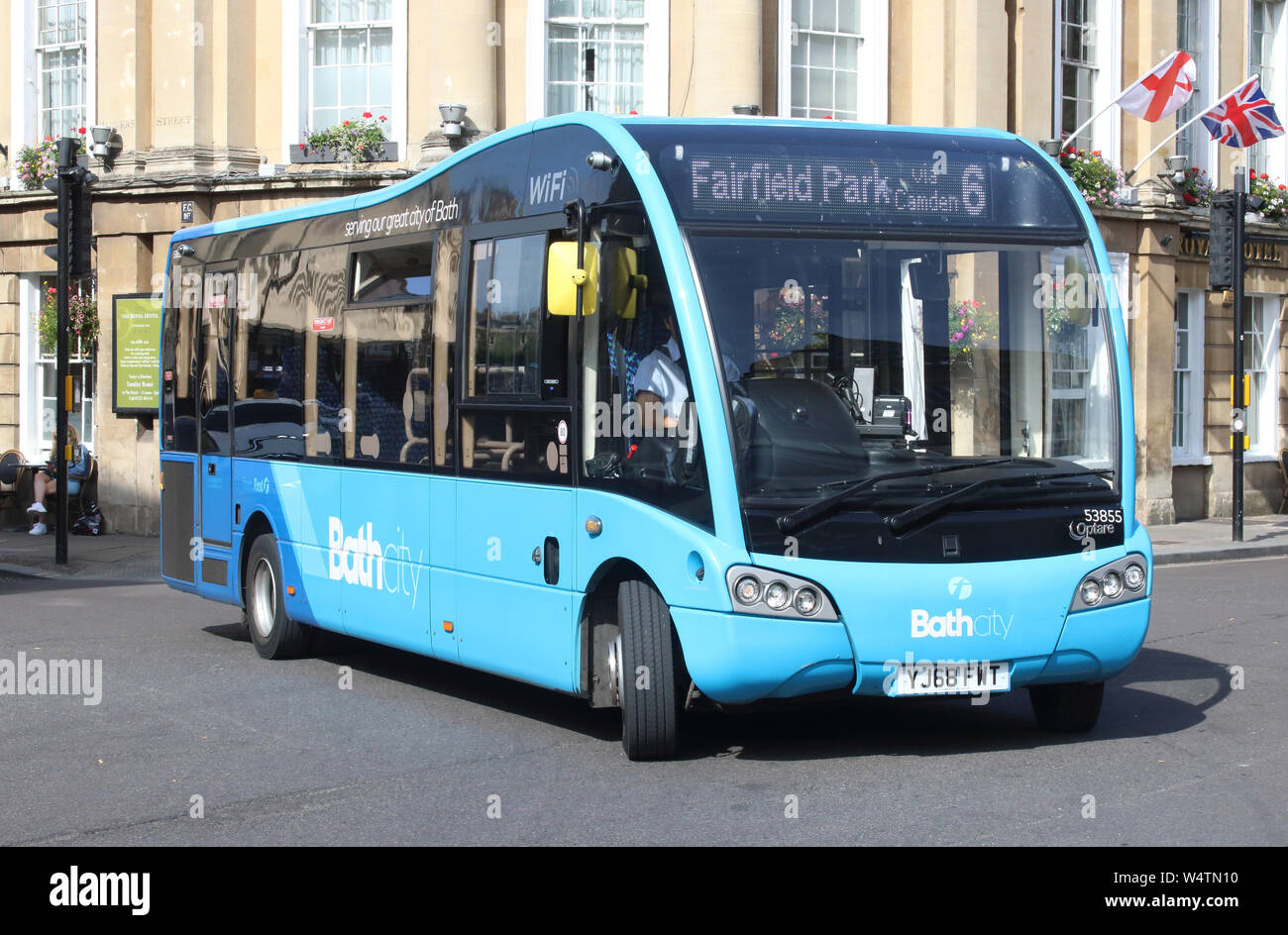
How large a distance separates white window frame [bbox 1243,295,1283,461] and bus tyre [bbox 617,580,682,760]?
22770 millimetres

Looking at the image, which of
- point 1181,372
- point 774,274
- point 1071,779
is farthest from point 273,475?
point 1181,372

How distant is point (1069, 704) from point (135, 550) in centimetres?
1522

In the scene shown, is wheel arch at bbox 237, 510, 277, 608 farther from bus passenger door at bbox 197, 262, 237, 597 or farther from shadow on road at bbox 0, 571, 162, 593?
shadow on road at bbox 0, 571, 162, 593

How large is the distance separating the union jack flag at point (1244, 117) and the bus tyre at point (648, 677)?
18.1 m

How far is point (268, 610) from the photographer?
12.0 meters

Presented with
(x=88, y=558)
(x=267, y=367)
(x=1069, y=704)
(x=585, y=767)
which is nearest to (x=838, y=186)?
(x=1069, y=704)

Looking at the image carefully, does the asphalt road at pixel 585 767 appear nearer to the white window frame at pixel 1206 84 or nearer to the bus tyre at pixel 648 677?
the bus tyre at pixel 648 677

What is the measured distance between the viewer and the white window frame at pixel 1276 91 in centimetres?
2845

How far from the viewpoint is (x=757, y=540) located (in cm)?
738

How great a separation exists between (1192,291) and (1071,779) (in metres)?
21.1

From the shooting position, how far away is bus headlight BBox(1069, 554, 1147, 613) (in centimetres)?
785

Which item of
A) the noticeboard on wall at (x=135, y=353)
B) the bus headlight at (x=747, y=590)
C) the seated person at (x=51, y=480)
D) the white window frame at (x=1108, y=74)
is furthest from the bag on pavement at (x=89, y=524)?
the bus headlight at (x=747, y=590)

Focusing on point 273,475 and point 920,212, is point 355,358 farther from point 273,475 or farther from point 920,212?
point 920,212

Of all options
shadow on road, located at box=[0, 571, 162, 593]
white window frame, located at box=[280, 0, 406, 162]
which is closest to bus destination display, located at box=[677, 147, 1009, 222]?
shadow on road, located at box=[0, 571, 162, 593]
